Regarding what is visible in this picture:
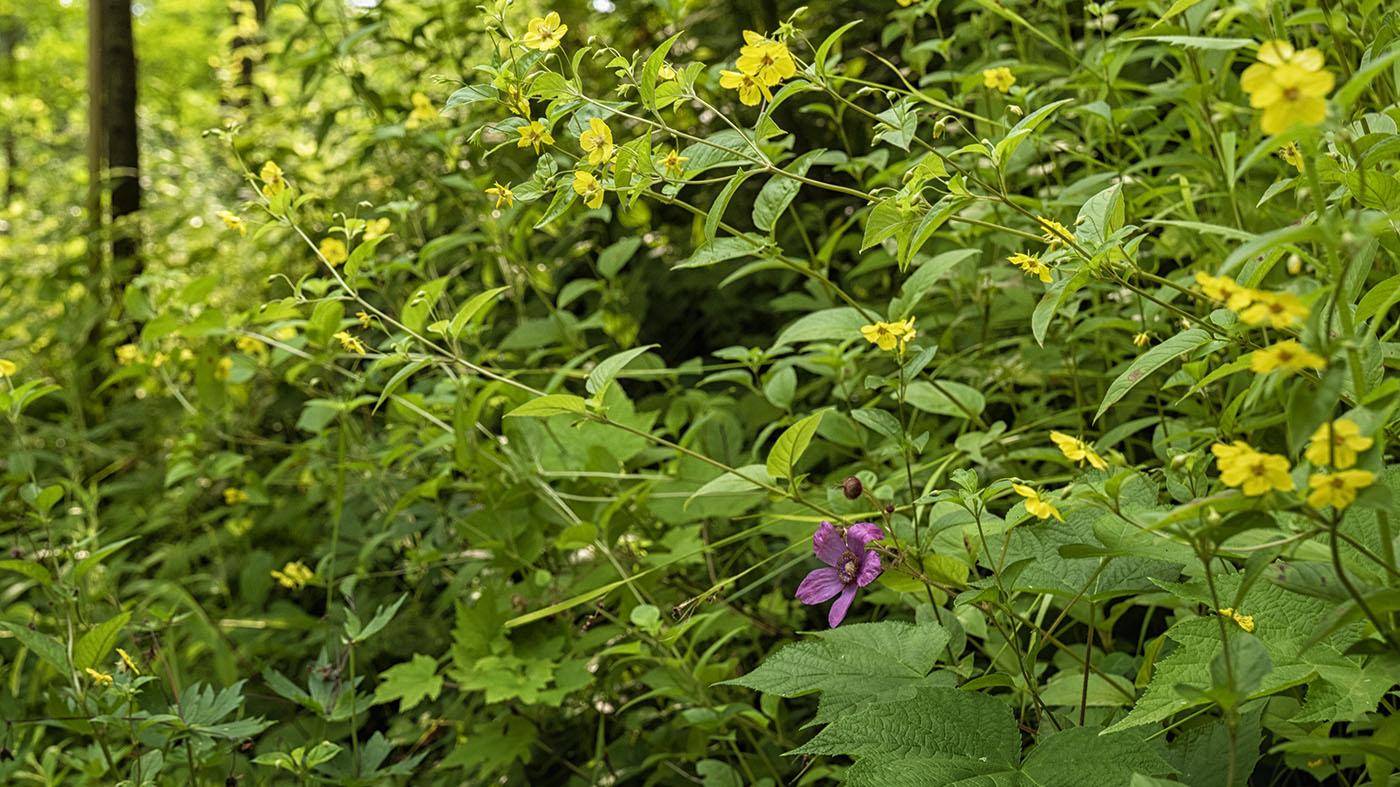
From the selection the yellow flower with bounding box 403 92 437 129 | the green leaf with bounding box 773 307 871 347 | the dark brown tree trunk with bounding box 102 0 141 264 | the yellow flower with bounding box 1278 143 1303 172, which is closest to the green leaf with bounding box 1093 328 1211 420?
the yellow flower with bounding box 1278 143 1303 172

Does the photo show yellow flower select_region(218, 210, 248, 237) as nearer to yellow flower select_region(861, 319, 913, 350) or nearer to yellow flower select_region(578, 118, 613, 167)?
yellow flower select_region(578, 118, 613, 167)

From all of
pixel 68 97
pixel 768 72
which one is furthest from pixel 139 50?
pixel 768 72

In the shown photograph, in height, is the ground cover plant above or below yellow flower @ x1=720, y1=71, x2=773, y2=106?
below

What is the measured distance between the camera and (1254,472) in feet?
1.61

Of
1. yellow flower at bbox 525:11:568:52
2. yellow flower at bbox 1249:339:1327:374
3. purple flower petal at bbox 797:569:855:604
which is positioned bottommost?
purple flower petal at bbox 797:569:855:604

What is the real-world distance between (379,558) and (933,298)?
39.6 inches

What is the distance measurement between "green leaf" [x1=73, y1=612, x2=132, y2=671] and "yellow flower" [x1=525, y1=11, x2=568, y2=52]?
68cm

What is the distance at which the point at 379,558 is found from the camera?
190cm

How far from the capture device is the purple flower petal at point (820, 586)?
86 cm

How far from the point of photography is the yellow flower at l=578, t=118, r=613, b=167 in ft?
2.69

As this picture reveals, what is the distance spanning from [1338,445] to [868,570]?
1.33ft

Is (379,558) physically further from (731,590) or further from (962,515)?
(962,515)

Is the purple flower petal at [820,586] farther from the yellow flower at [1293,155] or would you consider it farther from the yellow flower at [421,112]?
the yellow flower at [421,112]

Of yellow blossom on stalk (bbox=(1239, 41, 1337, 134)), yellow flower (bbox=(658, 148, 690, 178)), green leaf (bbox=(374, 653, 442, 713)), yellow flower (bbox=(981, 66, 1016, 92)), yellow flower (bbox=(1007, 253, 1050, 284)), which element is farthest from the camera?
green leaf (bbox=(374, 653, 442, 713))
